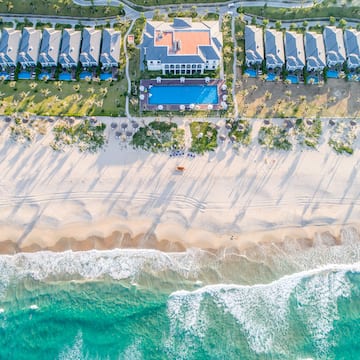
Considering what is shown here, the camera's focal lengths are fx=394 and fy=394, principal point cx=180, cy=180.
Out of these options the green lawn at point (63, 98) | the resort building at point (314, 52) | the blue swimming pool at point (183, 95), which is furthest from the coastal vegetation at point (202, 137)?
the resort building at point (314, 52)

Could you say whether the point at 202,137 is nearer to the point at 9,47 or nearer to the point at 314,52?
the point at 314,52

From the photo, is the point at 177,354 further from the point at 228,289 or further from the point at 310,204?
the point at 310,204

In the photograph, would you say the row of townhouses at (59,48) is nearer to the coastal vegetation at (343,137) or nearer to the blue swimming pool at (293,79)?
the blue swimming pool at (293,79)

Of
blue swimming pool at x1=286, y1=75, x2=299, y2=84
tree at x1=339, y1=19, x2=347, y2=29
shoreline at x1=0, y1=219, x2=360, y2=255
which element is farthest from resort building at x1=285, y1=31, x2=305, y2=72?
shoreline at x1=0, y1=219, x2=360, y2=255

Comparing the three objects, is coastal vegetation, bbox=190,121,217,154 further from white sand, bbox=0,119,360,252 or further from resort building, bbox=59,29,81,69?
resort building, bbox=59,29,81,69

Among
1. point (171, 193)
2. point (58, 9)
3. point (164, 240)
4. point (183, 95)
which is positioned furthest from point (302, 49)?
point (58, 9)

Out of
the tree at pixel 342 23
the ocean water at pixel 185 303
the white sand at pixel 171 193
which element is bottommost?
the ocean water at pixel 185 303
